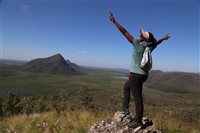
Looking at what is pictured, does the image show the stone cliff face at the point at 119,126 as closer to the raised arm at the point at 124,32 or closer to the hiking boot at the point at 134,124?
the hiking boot at the point at 134,124

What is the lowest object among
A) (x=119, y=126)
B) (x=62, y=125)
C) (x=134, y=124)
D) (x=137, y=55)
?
(x=62, y=125)

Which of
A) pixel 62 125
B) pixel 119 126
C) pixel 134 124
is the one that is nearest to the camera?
pixel 134 124

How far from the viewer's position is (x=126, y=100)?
17.2ft

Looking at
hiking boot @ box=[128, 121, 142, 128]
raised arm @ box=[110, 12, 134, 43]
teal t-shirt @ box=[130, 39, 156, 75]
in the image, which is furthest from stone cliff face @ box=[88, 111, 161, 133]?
raised arm @ box=[110, 12, 134, 43]

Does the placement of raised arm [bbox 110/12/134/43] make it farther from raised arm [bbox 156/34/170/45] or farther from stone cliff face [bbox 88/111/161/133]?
stone cliff face [bbox 88/111/161/133]

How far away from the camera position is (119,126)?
5195mm

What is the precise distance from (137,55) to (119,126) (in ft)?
5.50

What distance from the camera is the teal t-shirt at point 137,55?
4.74m

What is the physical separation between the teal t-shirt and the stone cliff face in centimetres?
122

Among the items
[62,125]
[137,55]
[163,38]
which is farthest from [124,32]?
[62,125]

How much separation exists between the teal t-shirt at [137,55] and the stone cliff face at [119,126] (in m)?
1.22

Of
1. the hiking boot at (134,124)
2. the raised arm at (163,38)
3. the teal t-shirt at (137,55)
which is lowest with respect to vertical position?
the hiking boot at (134,124)

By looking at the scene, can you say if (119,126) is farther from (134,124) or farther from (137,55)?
(137,55)

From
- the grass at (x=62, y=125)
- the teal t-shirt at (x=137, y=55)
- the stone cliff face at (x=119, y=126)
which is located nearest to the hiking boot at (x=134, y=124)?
the stone cliff face at (x=119, y=126)
